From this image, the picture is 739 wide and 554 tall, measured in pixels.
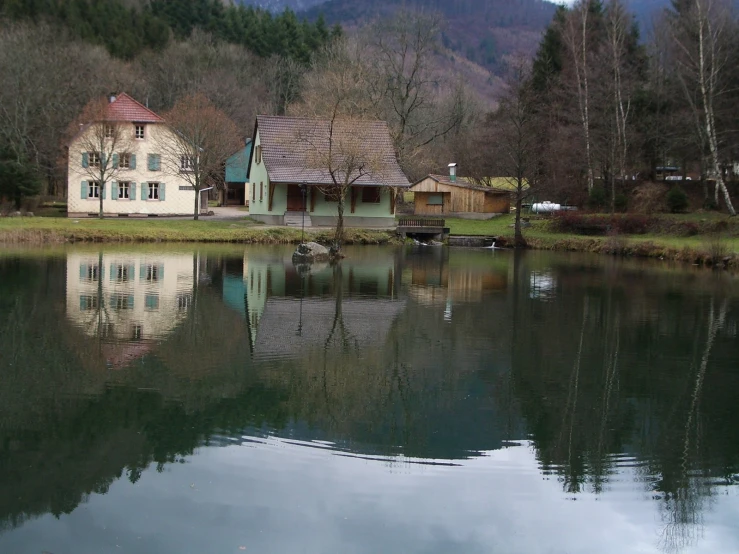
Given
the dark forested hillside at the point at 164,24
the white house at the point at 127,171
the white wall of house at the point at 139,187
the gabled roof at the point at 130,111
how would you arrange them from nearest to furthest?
the white house at the point at 127,171
the gabled roof at the point at 130,111
the white wall of house at the point at 139,187
the dark forested hillside at the point at 164,24

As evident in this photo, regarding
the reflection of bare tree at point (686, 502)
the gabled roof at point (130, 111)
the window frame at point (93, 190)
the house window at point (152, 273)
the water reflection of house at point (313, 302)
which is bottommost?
the reflection of bare tree at point (686, 502)

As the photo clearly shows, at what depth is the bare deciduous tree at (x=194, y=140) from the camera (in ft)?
141

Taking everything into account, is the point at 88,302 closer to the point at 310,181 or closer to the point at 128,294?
the point at 128,294

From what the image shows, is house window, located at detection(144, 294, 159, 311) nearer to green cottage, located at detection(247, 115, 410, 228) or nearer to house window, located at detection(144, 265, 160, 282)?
house window, located at detection(144, 265, 160, 282)

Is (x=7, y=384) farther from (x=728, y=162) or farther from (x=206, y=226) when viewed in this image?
(x=728, y=162)

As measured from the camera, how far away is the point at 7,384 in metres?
10.9

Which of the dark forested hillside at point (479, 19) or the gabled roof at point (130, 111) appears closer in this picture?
the gabled roof at point (130, 111)

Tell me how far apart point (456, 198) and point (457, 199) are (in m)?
0.09

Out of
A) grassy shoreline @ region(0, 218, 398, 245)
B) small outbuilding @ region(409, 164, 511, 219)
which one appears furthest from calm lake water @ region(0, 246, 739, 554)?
small outbuilding @ region(409, 164, 511, 219)

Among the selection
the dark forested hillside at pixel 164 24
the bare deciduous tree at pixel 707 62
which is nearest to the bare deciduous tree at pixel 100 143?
the dark forested hillside at pixel 164 24

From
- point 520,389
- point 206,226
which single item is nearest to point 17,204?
point 206,226

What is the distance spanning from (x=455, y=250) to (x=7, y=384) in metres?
29.2

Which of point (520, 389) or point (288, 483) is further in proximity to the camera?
point (520, 389)

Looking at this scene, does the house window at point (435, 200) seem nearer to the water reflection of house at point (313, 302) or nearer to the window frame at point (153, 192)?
the window frame at point (153, 192)
